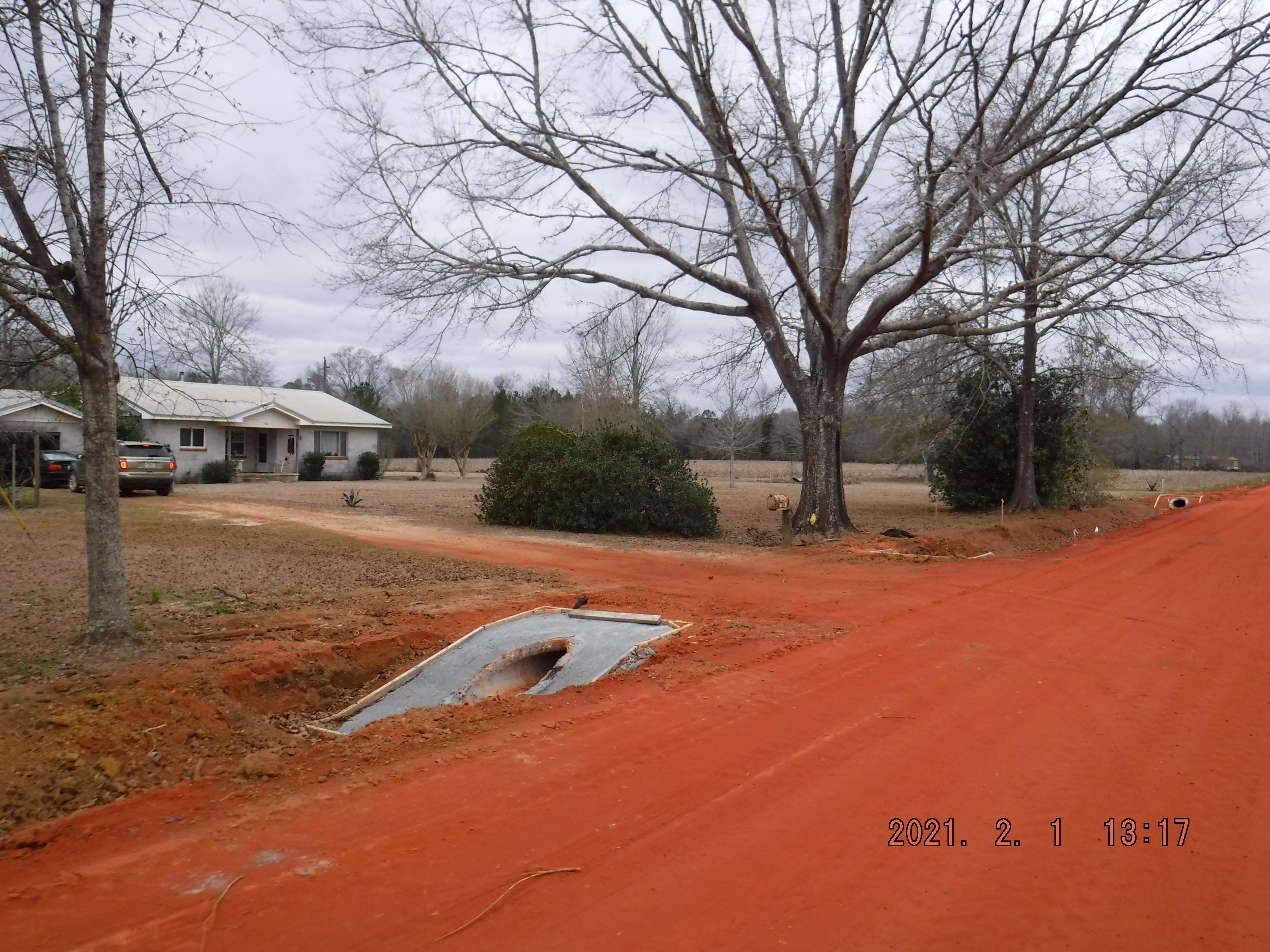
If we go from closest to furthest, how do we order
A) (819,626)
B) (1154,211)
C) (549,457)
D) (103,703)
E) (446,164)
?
(103,703), (819,626), (446,164), (1154,211), (549,457)

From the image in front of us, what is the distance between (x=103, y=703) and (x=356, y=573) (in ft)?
20.7

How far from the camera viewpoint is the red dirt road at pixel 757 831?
348 centimetres

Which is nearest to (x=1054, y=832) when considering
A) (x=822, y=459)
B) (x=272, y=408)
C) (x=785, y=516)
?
(x=785, y=516)

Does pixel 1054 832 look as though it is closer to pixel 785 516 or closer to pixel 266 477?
pixel 785 516

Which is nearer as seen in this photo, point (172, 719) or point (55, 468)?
point (172, 719)

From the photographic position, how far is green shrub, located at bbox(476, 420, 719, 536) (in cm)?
1834

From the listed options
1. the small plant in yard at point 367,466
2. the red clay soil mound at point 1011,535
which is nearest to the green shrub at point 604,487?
the red clay soil mound at point 1011,535

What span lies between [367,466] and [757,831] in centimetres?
3941

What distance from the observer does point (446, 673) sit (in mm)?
7688

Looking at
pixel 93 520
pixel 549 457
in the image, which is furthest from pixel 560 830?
pixel 549 457

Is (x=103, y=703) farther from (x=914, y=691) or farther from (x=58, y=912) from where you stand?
(x=914, y=691)

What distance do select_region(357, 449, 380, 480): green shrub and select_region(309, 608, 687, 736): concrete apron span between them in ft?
112

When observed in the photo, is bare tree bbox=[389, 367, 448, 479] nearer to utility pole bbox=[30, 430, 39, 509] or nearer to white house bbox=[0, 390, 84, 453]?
white house bbox=[0, 390, 84, 453]

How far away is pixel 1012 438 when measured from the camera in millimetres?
25578
